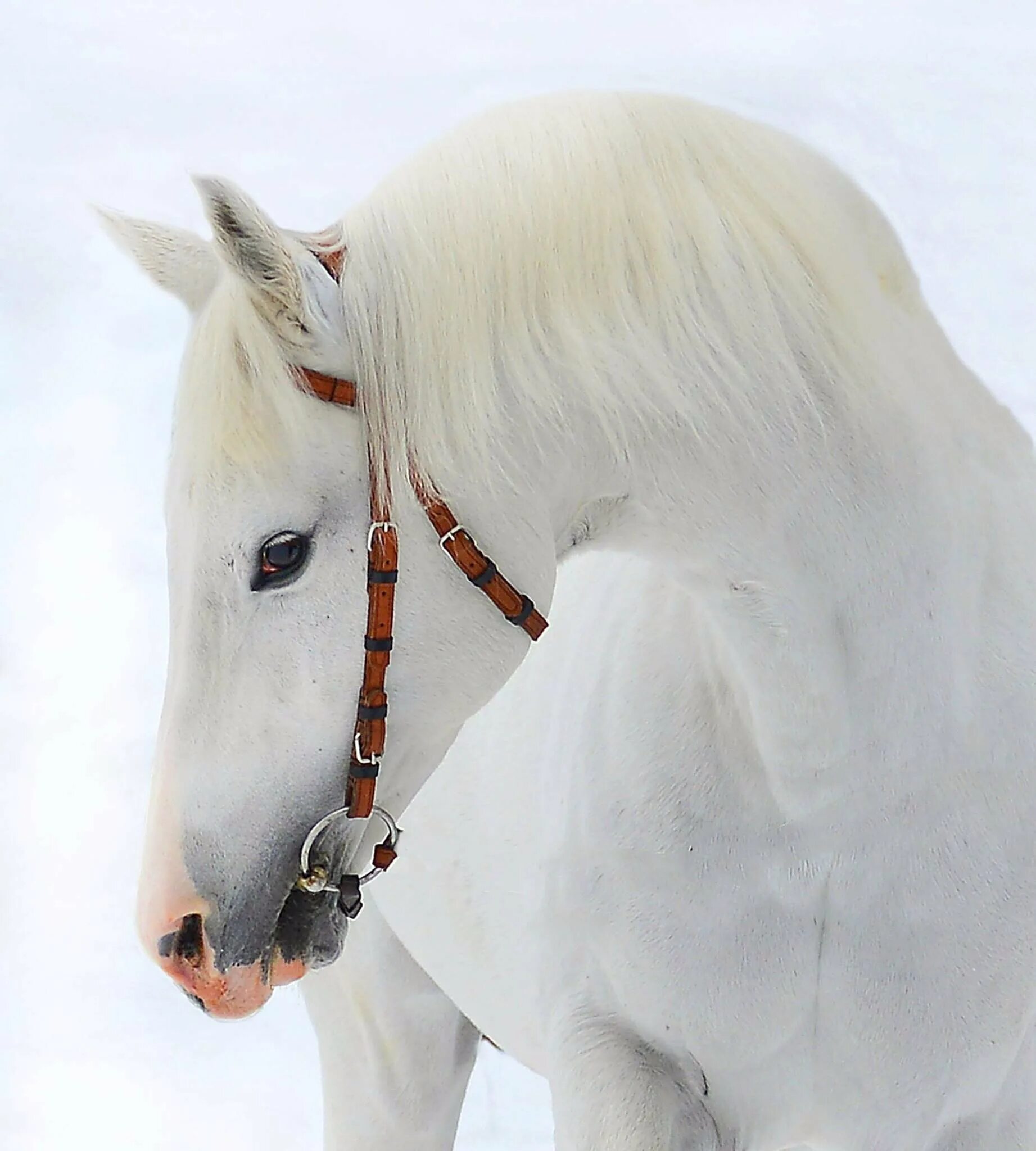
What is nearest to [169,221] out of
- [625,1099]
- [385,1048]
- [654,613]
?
[385,1048]

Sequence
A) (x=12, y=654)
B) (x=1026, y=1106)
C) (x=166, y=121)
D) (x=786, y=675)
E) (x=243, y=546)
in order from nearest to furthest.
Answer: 1. (x=243, y=546)
2. (x=786, y=675)
3. (x=1026, y=1106)
4. (x=12, y=654)
5. (x=166, y=121)

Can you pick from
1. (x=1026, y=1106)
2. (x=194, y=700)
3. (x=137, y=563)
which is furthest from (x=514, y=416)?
(x=137, y=563)

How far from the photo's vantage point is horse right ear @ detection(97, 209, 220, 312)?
29.4 inches

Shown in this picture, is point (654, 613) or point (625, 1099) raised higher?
point (654, 613)

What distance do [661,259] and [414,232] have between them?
11 cm

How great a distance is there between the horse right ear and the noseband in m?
0.09

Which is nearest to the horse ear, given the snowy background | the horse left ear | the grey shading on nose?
the horse left ear

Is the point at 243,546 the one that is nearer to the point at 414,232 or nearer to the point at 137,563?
the point at 414,232

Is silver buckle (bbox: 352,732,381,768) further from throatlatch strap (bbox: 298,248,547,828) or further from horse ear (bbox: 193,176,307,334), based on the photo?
horse ear (bbox: 193,176,307,334)

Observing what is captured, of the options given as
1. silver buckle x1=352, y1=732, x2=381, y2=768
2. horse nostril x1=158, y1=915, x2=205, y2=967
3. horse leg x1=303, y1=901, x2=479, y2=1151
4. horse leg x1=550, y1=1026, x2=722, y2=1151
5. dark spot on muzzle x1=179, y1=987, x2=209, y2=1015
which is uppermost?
silver buckle x1=352, y1=732, x2=381, y2=768

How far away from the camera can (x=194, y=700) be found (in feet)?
2.27

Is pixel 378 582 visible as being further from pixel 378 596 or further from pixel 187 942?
pixel 187 942

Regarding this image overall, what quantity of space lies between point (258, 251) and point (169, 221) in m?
1.74

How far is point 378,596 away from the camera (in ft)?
2.26
